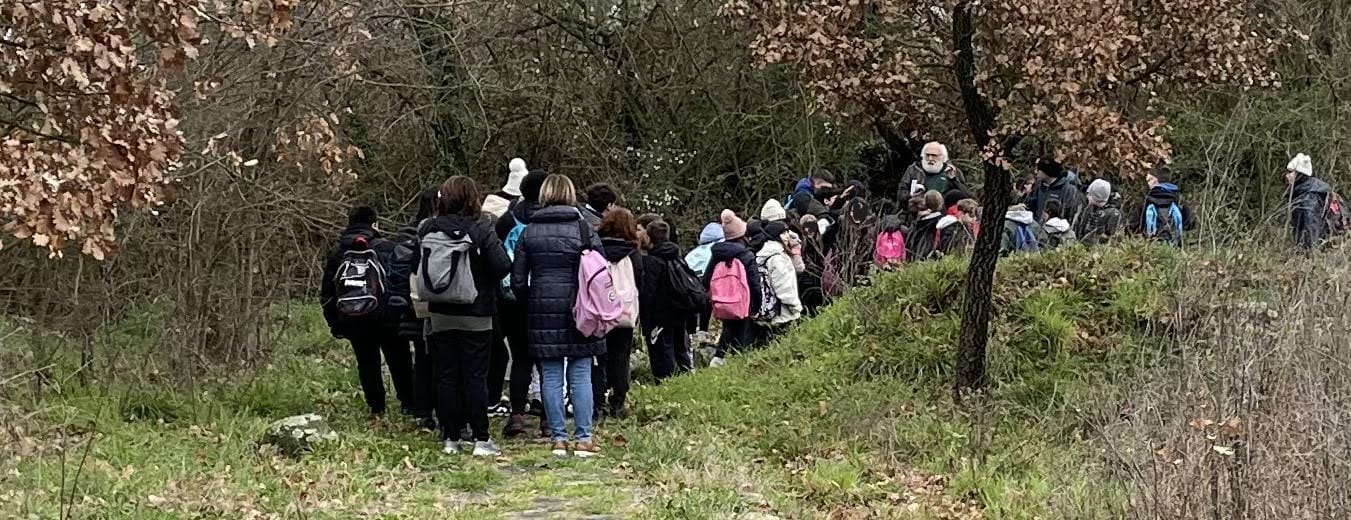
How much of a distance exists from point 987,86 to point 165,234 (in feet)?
20.0

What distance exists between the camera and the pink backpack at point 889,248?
1334 cm

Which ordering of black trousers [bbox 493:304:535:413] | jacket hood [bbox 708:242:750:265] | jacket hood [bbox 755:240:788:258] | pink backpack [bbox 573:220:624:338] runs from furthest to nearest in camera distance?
jacket hood [bbox 755:240:788:258], jacket hood [bbox 708:242:750:265], black trousers [bbox 493:304:535:413], pink backpack [bbox 573:220:624:338]

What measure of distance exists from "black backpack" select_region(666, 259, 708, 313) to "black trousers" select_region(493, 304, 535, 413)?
2.13 m

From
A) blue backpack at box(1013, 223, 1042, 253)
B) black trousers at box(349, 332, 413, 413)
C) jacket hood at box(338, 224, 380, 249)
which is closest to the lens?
jacket hood at box(338, 224, 380, 249)

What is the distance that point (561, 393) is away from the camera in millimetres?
8422

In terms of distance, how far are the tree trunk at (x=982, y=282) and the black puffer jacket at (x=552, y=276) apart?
9.53 ft

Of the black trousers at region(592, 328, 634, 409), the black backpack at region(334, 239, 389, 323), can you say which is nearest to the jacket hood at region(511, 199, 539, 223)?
the black backpack at region(334, 239, 389, 323)

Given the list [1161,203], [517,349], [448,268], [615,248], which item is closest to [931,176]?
[1161,203]

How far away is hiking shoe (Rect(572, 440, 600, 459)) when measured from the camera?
843 cm

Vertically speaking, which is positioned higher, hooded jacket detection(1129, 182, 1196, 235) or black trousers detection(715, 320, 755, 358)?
hooded jacket detection(1129, 182, 1196, 235)

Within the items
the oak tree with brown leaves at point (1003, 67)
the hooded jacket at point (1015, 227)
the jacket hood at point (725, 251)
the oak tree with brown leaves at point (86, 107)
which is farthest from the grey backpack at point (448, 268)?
the hooded jacket at point (1015, 227)

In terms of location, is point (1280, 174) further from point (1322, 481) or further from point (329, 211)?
point (1322, 481)

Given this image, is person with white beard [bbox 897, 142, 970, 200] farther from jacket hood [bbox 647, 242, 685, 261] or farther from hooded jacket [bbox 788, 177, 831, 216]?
jacket hood [bbox 647, 242, 685, 261]

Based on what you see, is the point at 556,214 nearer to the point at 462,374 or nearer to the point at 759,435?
the point at 462,374
